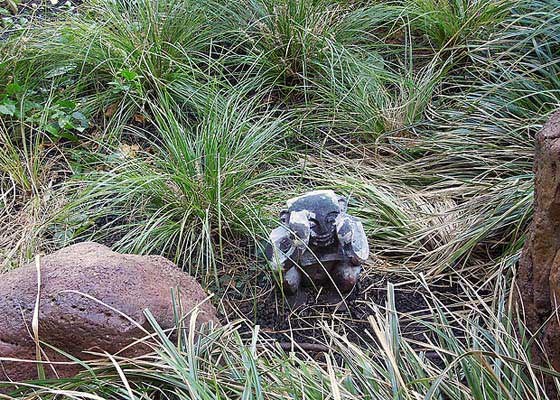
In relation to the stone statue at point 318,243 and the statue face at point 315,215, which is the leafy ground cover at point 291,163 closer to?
the stone statue at point 318,243

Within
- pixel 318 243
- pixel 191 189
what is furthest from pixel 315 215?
pixel 191 189

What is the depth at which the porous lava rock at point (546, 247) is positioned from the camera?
1.88 metres

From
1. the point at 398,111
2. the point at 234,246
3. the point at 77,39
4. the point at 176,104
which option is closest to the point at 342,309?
the point at 234,246

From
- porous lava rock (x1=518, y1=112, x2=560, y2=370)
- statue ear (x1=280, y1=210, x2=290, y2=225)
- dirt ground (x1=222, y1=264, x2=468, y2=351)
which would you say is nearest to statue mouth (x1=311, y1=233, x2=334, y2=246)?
statue ear (x1=280, y1=210, x2=290, y2=225)

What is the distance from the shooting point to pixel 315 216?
2.54 meters

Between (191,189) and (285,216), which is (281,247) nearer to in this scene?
(285,216)

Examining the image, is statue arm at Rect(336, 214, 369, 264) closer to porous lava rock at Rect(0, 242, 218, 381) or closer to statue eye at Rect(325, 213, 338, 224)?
statue eye at Rect(325, 213, 338, 224)

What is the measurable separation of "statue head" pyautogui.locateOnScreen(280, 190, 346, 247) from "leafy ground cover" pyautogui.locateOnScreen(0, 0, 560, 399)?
32cm

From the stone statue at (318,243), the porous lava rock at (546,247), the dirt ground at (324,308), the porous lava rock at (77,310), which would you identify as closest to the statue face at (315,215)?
the stone statue at (318,243)

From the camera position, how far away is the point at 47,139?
3.75 meters

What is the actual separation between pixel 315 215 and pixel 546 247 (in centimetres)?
82

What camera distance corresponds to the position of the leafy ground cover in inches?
85.5

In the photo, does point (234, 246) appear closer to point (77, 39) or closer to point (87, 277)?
point (87, 277)

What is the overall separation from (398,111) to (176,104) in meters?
1.08
